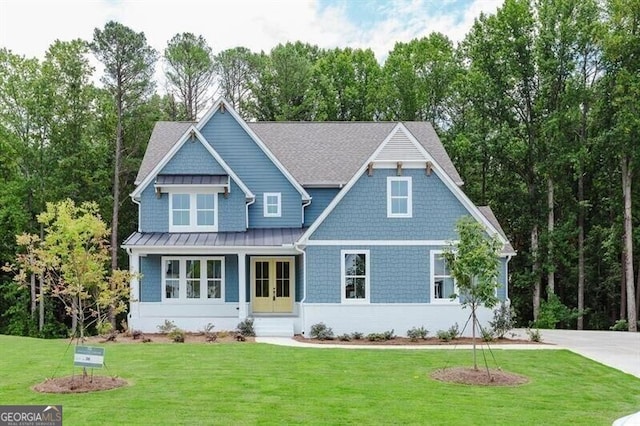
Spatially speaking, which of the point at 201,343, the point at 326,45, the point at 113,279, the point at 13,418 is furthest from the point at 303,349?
the point at 326,45

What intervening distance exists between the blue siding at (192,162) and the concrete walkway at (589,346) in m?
7.12

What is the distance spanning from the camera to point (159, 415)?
10492 millimetres

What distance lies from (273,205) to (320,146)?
13.7 feet

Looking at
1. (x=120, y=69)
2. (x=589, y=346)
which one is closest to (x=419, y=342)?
(x=589, y=346)

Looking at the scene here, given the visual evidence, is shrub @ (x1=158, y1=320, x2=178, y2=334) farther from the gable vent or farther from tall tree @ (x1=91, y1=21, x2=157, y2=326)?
tall tree @ (x1=91, y1=21, x2=157, y2=326)

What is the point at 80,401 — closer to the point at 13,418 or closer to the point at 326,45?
the point at 13,418

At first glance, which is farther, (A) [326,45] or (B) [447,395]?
(A) [326,45]

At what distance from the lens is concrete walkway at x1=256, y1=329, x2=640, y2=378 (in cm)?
1746

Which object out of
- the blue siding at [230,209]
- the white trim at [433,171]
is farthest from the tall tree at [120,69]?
the white trim at [433,171]

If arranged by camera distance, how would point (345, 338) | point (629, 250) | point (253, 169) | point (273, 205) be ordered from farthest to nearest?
point (629, 250) → point (253, 169) → point (273, 205) → point (345, 338)

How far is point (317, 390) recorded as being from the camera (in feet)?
41.3

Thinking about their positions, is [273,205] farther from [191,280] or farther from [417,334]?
[417,334]

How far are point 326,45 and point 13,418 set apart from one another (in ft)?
143

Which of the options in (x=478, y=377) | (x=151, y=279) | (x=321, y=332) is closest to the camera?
(x=478, y=377)
